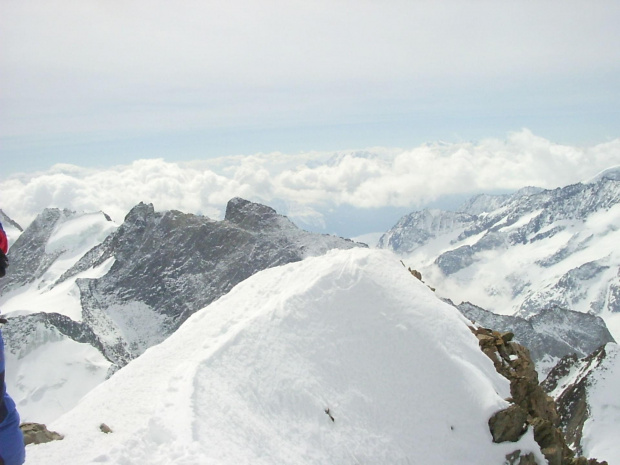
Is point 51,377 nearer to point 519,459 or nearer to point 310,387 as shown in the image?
point 310,387

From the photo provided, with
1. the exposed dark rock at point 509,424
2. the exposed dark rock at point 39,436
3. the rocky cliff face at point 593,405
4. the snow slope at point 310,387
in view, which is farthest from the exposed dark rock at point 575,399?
the exposed dark rock at point 39,436

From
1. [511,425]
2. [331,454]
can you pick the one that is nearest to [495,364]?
[511,425]

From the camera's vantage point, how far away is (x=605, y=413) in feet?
298

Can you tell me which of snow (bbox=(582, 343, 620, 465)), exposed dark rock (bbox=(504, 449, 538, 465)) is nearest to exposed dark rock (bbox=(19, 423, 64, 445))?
exposed dark rock (bbox=(504, 449, 538, 465))

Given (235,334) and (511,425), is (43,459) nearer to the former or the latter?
(235,334)

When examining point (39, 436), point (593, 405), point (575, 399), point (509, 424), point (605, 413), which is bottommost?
point (575, 399)

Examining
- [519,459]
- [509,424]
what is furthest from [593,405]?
[509,424]

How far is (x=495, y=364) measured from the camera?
29547 mm

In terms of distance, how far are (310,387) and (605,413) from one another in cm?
9237

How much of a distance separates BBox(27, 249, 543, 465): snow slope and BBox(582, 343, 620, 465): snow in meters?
73.2

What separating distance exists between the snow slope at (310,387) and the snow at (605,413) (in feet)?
240

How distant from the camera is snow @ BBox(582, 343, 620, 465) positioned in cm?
8294

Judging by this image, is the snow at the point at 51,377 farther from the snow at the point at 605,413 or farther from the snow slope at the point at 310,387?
the snow slope at the point at 310,387

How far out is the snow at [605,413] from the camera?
82938mm
